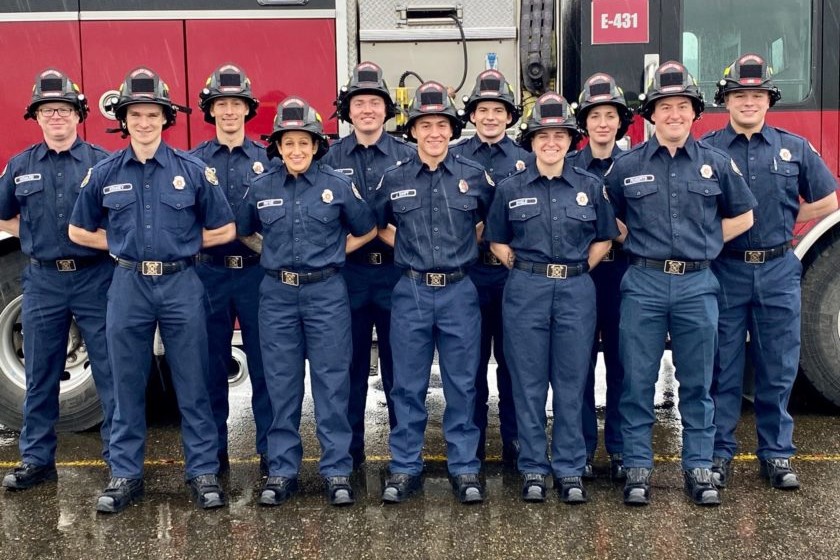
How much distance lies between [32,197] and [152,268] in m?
0.81

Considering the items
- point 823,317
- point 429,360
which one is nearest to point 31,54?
point 429,360

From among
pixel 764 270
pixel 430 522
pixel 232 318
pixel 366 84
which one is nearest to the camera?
pixel 430 522

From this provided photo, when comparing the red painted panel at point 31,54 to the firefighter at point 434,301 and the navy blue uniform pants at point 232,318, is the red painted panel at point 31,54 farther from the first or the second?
the firefighter at point 434,301

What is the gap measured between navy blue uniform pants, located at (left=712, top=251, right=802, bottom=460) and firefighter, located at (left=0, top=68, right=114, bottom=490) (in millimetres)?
2935

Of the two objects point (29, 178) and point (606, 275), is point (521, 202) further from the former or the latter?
point (29, 178)

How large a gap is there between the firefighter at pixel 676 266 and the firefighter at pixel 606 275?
278 millimetres

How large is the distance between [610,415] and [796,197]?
4.52 ft

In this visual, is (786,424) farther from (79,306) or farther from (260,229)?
(79,306)

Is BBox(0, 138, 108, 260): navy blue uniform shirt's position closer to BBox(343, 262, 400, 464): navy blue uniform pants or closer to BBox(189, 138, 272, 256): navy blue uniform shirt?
BBox(189, 138, 272, 256): navy blue uniform shirt

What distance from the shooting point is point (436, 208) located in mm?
4562

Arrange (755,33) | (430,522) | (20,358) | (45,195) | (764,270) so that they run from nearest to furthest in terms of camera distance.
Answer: (430,522)
(764,270)
(45,195)
(755,33)
(20,358)

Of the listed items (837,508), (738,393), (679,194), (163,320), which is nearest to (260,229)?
(163,320)

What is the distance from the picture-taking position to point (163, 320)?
4.44m

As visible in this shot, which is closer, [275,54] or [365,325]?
[365,325]
